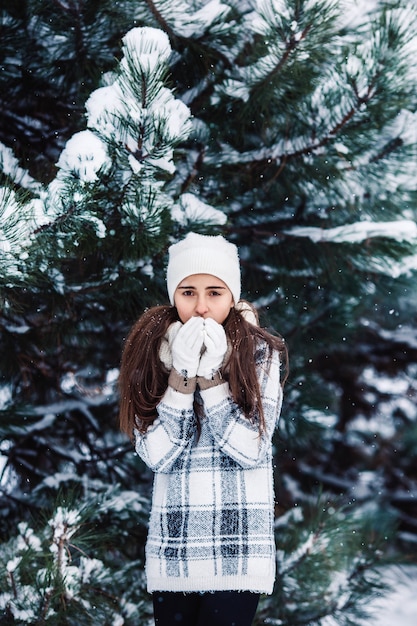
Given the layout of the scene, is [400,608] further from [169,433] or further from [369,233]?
[169,433]

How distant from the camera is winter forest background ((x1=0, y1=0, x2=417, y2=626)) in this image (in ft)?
6.16

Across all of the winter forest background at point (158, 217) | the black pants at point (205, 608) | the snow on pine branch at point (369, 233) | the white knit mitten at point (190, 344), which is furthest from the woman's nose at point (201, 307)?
the snow on pine branch at point (369, 233)

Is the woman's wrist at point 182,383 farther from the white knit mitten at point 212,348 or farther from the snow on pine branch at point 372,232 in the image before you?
the snow on pine branch at point 372,232

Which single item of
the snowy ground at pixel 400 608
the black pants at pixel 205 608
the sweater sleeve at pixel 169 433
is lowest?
the black pants at pixel 205 608

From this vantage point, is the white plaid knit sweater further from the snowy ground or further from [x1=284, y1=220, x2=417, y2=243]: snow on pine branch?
the snowy ground

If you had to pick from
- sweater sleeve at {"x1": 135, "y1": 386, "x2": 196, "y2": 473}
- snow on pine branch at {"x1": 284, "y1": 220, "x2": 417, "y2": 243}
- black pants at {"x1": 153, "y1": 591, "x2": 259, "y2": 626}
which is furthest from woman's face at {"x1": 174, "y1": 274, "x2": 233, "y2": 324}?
snow on pine branch at {"x1": 284, "y1": 220, "x2": 417, "y2": 243}

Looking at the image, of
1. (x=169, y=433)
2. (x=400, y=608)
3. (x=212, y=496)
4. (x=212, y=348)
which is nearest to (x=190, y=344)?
(x=212, y=348)

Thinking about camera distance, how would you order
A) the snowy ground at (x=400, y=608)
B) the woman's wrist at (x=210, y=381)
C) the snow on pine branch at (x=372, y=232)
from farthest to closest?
the snowy ground at (x=400, y=608), the snow on pine branch at (x=372, y=232), the woman's wrist at (x=210, y=381)

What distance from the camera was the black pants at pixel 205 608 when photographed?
173 centimetres

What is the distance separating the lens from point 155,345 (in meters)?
1.93

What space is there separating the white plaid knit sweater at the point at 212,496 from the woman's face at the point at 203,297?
7.9 inches

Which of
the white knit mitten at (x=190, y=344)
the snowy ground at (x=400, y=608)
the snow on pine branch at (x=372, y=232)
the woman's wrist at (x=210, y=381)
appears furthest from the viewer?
the snowy ground at (x=400, y=608)

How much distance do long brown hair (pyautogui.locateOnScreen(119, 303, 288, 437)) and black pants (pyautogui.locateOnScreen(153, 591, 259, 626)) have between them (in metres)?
0.47

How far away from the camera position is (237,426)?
1751 millimetres
